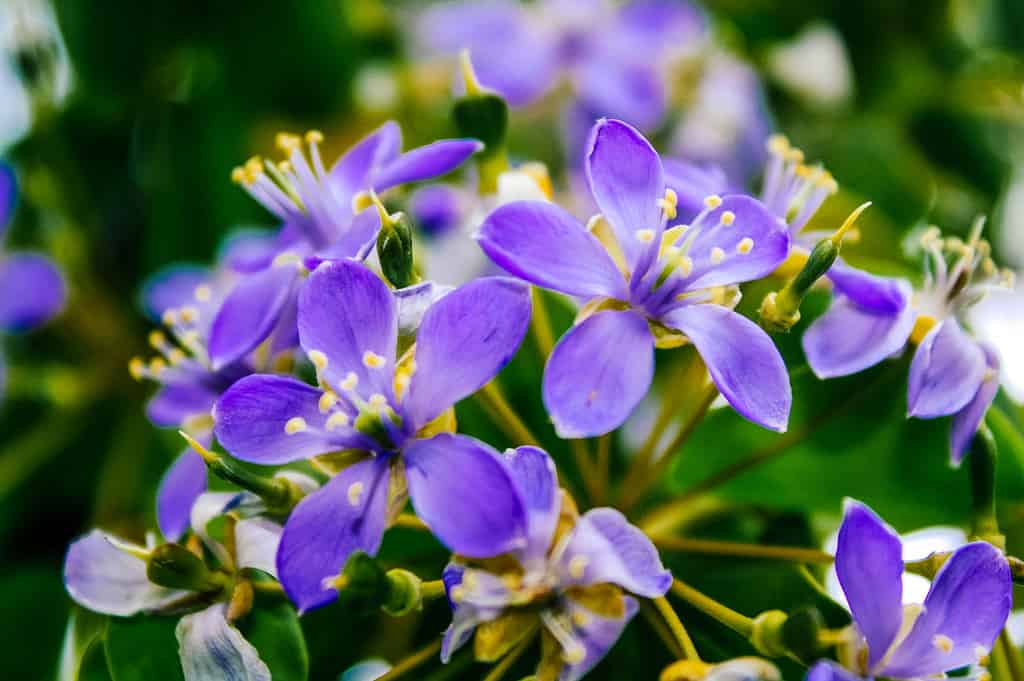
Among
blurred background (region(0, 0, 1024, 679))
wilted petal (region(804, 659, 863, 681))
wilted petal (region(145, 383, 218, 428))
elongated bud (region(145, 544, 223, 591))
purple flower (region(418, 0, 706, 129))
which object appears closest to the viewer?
wilted petal (region(804, 659, 863, 681))

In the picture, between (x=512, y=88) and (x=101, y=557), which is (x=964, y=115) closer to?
(x=512, y=88)

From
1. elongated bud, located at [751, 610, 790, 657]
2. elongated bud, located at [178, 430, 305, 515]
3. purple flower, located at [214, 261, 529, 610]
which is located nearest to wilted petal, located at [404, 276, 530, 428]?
purple flower, located at [214, 261, 529, 610]

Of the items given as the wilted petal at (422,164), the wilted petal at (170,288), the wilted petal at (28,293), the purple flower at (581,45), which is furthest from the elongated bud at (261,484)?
the purple flower at (581,45)

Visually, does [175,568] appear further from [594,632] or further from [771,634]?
[771,634]

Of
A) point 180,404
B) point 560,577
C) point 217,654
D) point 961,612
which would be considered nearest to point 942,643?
point 961,612

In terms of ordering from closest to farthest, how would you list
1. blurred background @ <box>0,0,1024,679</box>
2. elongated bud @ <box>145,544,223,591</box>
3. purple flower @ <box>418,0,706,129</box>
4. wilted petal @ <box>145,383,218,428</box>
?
elongated bud @ <box>145,544,223,591</box> → wilted petal @ <box>145,383,218,428</box> → blurred background @ <box>0,0,1024,679</box> → purple flower @ <box>418,0,706,129</box>

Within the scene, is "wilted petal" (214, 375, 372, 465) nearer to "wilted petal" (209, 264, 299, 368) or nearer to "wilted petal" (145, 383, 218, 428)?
"wilted petal" (209, 264, 299, 368)

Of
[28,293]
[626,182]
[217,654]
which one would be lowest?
[28,293]
